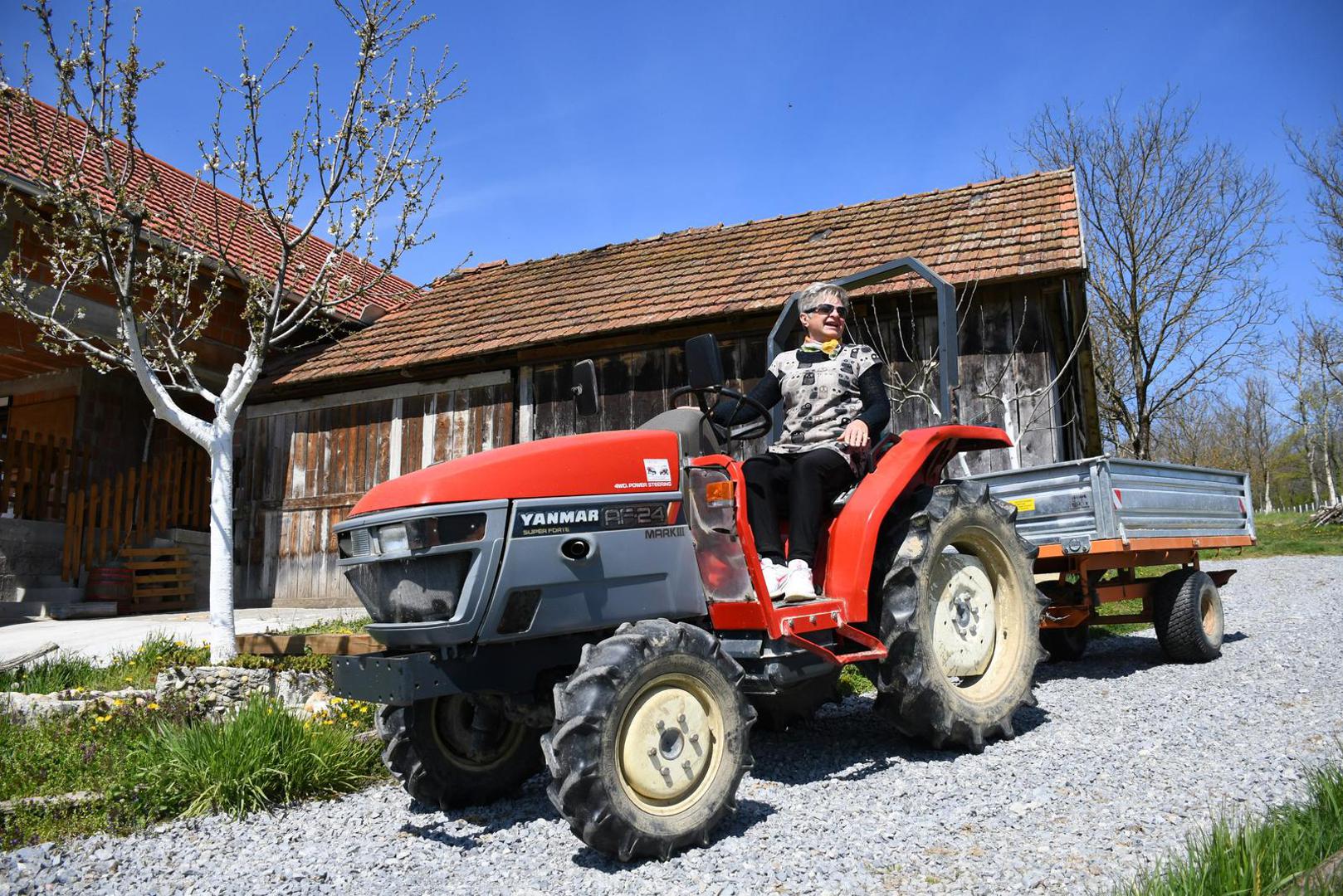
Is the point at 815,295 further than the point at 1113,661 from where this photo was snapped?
No

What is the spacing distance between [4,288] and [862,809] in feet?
20.5

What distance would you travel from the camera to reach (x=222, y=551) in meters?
6.02

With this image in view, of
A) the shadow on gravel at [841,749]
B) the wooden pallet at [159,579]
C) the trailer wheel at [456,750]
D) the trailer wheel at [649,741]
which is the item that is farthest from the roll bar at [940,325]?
the wooden pallet at [159,579]

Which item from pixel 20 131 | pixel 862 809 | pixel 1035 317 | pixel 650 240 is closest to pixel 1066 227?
pixel 1035 317

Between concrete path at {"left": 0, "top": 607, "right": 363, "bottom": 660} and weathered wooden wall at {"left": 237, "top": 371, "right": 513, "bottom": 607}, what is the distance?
165 centimetres

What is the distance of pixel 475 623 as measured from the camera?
9.61 feet

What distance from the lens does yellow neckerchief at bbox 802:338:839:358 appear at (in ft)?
13.6

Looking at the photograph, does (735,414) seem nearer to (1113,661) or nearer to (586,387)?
(586,387)

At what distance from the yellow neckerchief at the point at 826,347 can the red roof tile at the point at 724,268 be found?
15.7ft

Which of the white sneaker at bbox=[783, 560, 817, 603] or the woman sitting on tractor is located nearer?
the white sneaker at bbox=[783, 560, 817, 603]

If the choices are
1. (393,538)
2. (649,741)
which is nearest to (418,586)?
(393,538)

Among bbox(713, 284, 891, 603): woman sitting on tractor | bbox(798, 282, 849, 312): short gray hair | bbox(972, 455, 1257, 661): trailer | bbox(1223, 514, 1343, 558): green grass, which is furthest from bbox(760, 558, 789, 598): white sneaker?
bbox(1223, 514, 1343, 558): green grass

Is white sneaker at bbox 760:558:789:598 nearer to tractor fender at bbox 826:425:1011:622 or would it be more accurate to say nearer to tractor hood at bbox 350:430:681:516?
tractor fender at bbox 826:425:1011:622

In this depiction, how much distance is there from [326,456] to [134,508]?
2.31 meters
